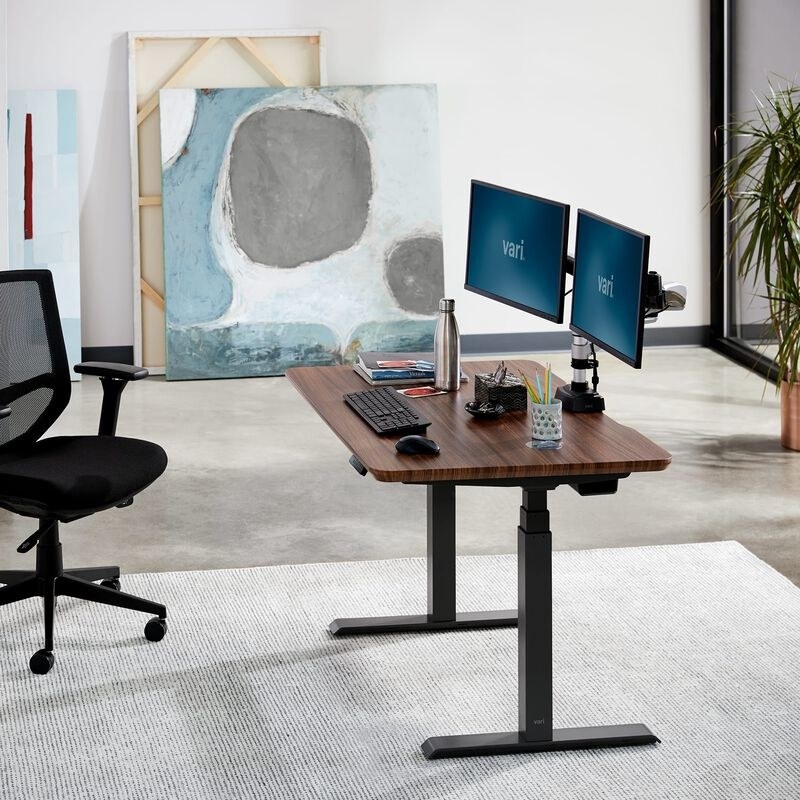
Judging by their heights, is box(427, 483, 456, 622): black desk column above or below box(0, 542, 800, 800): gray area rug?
above

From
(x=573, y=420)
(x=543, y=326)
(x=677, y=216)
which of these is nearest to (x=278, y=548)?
(x=573, y=420)

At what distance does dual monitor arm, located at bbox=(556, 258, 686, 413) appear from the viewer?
10.4 feet

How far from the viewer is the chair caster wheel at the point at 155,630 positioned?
3759mm

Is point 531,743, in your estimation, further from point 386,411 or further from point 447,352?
point 447,352

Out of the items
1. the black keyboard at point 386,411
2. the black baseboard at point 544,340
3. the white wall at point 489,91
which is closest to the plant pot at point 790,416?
the black baseboard at point 544,340

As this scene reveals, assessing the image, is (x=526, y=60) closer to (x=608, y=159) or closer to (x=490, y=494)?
(x=608, y=159)

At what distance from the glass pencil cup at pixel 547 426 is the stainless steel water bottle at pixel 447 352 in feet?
1.93

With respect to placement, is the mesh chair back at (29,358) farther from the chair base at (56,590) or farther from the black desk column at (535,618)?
the black desk column at (535,618)

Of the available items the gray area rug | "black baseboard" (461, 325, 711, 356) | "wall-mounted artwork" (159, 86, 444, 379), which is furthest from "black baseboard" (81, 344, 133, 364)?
the gray area rug

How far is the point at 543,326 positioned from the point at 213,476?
314 cm

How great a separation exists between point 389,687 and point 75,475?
1.04 meters

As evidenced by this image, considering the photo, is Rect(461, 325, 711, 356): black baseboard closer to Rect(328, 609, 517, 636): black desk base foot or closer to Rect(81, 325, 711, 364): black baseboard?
Rect(81, 325, 711, 364): black baseboard

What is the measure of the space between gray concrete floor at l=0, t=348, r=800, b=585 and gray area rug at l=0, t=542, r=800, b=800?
267 mm

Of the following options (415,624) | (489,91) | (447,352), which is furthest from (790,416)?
(489,91)
